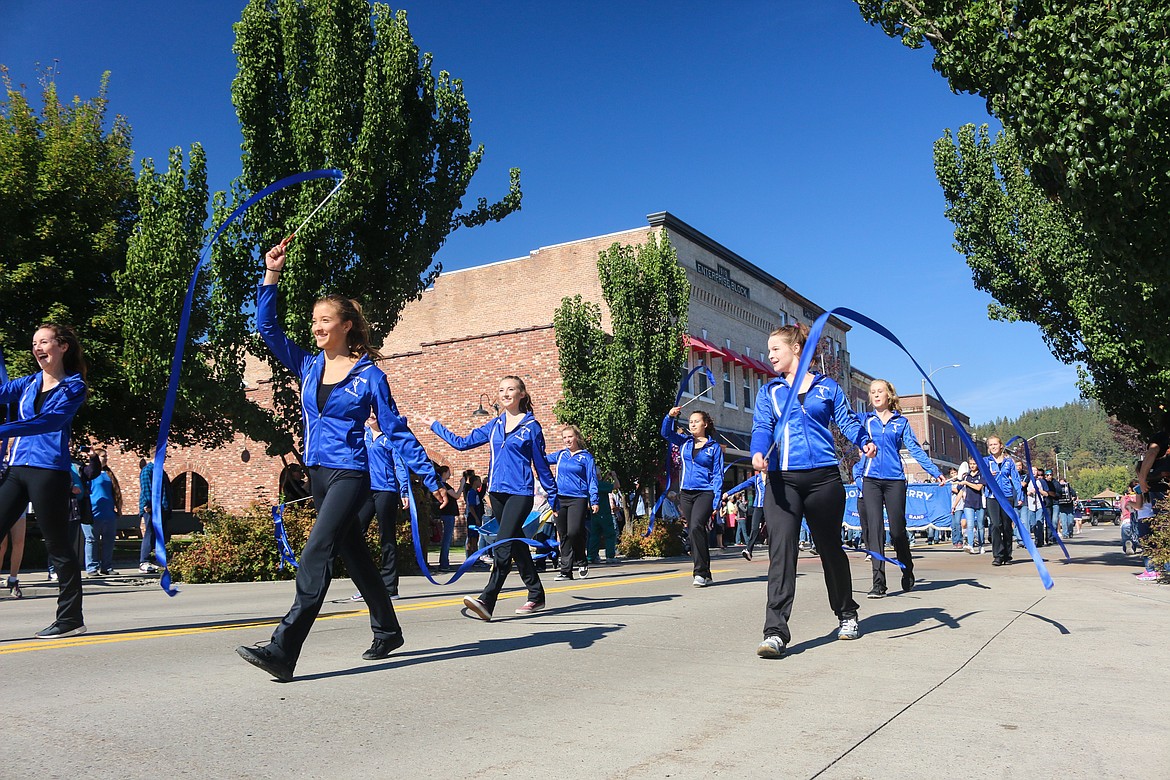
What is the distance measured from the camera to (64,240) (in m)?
21.8

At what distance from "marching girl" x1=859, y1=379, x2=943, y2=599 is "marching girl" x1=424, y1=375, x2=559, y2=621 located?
3.38m

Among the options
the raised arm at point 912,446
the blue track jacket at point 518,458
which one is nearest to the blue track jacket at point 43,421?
the blue track jacket at point 518,458

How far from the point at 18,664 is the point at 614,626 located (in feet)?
13.3

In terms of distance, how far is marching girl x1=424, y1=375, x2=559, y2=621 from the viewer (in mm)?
7445

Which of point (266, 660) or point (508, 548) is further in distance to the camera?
point (508, 548)

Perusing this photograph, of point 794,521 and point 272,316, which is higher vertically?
point 272,316

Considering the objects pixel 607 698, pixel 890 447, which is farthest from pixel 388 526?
pixel 607 698

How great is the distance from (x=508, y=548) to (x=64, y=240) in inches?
752

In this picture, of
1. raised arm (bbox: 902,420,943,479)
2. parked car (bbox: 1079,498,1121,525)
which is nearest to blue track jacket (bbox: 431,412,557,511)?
raised arm (bbox: 902,420,943,479)

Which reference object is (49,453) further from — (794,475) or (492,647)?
(794,475)

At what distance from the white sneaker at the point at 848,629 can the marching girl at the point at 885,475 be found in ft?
9.29

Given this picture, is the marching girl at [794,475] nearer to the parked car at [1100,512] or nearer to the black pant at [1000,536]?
the black pant at [1000,536]

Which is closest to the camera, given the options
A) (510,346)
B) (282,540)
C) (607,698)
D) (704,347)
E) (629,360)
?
(607,698)

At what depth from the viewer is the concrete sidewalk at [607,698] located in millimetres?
3418
